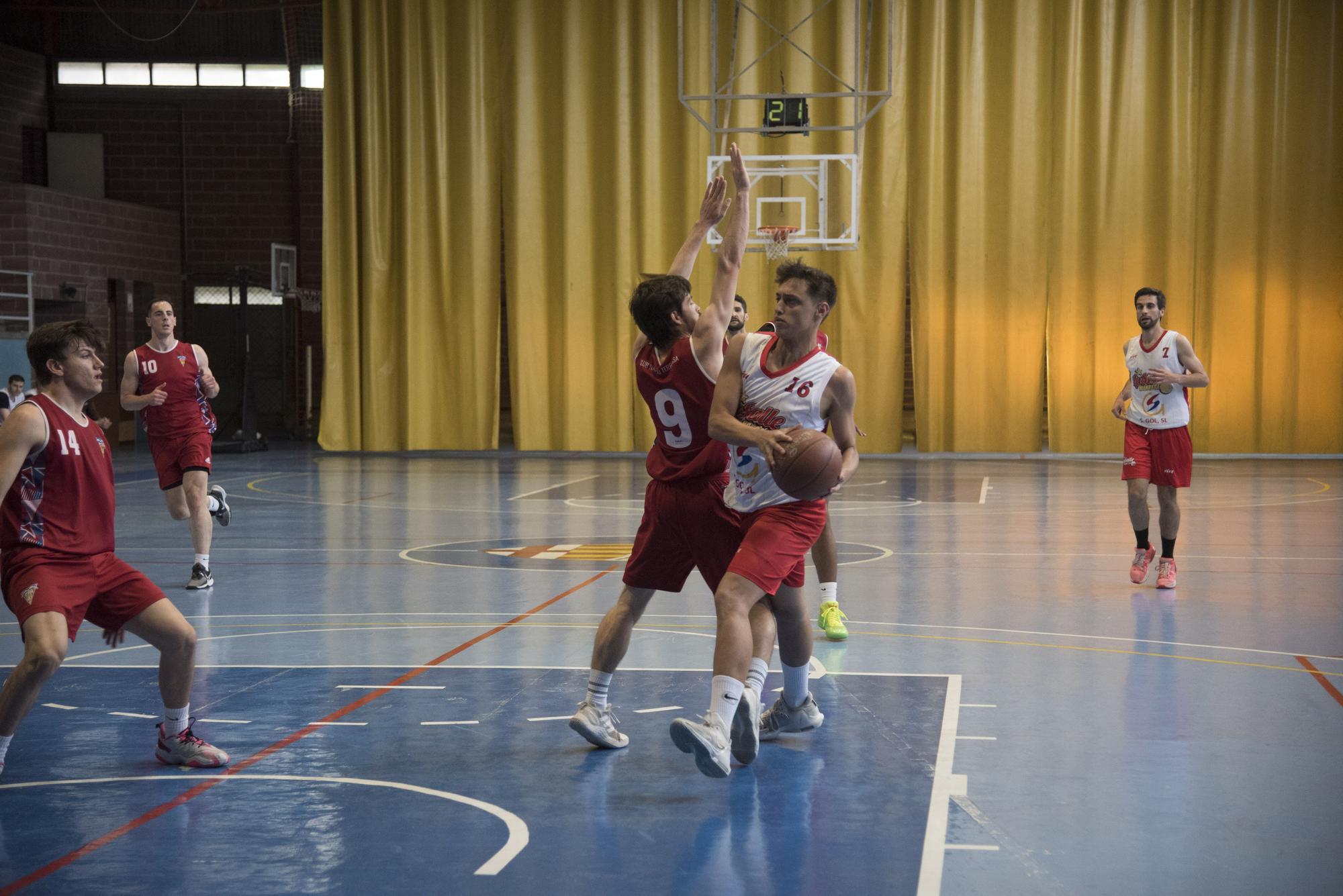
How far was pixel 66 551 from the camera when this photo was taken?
13.9 feet

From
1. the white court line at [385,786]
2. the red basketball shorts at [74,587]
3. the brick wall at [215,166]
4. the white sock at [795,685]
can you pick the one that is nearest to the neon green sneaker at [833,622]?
the white sock at [795,685]

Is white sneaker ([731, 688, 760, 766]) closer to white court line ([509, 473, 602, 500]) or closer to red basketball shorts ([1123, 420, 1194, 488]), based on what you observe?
red basketball shorts ([1123, 420, 1194, 488])

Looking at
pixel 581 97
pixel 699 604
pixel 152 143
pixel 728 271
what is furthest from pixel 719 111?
pixel 728 271

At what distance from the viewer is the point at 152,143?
2331 centimetres

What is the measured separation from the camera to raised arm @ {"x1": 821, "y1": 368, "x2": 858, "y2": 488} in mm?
4539

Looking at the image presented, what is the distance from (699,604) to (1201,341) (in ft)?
46.8

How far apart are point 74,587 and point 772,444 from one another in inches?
84.5

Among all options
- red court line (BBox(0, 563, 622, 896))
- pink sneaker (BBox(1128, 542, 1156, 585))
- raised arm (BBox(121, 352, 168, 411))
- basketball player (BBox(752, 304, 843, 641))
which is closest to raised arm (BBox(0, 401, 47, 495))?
red court line (BBox(0, 563, 622, 896))

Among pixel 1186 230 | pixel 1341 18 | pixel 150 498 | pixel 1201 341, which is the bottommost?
pixel 150 498

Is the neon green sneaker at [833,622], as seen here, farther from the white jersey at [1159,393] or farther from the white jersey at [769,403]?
the white jersey at [1159,393]

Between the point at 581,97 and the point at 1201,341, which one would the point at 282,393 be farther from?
the point at 1201,341

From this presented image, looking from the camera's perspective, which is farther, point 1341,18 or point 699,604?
point 1341,18

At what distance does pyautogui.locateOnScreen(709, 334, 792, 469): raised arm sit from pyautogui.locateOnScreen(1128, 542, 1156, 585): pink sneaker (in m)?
4.54

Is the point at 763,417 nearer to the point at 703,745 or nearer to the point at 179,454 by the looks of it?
the point at 703,745
